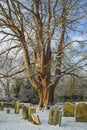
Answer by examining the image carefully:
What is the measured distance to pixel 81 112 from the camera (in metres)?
12.8

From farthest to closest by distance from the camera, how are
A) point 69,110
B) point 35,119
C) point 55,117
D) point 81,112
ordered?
point 69,110 < point 81,112 < point 35,119 < point 55,117

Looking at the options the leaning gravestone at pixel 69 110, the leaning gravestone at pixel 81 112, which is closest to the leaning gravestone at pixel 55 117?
the leaning gravestone at pixel 81 112

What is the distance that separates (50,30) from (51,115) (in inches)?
450

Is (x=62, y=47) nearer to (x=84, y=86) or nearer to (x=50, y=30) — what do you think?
(x=50, y=30)

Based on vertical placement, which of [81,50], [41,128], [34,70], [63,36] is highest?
[63,36]

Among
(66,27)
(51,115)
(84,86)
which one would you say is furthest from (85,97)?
(51,115)

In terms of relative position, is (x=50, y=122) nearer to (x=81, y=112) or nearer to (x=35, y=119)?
(x=35, y=119)

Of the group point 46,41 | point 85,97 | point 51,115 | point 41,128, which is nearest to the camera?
point 41,128

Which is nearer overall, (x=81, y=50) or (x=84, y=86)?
(x=81, y=50)

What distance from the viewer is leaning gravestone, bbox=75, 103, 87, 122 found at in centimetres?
1269

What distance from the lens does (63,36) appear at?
922 inches

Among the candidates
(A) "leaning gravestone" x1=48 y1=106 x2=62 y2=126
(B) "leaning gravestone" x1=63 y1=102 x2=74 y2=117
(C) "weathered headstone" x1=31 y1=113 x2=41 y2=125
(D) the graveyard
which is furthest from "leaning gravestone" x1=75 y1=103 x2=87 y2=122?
(B) "leaning gravestone" x1=63 y1=102 x2=74 y2=117

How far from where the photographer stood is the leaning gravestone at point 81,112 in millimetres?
12688

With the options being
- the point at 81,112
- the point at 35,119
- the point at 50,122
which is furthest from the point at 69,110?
the point at 35,119
